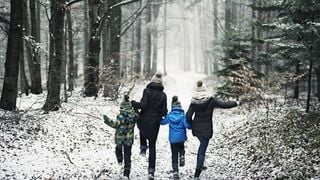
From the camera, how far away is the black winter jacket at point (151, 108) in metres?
7.87

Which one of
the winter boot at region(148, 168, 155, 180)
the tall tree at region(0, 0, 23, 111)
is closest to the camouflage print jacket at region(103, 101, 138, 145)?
the winter boot at region(148, 168, 155, 180)

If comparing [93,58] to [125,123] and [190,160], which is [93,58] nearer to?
[190,160]

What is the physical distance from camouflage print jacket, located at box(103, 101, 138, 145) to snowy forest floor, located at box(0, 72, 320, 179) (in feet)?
2.99

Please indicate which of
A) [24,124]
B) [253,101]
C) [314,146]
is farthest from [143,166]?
[253,101]

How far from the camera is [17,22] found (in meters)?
11.0

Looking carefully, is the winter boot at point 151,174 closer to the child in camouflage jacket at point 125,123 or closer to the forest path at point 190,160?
the forest path at point 190,160

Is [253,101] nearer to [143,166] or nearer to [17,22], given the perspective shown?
[143,166]

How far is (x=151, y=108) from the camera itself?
7.91m

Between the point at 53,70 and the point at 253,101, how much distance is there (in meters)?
8.81

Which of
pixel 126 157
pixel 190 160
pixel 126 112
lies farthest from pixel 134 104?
pixel 190 160

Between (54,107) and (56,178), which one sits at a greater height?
(54,107)

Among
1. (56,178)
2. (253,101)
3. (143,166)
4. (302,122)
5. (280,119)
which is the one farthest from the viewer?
(253,101)

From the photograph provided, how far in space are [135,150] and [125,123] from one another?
3073 millimetres

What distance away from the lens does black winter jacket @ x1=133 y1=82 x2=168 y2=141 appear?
7.87 m
